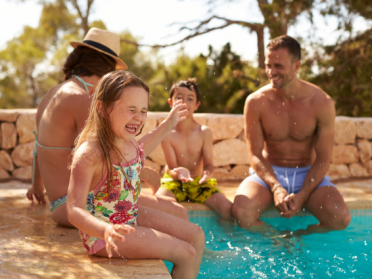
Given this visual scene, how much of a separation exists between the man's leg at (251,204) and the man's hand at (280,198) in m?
0.17

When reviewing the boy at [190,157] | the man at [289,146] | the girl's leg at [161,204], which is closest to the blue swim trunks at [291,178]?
the man at [289,146]

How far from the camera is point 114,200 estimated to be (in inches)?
84.2

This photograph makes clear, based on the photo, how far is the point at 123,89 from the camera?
6.76ft

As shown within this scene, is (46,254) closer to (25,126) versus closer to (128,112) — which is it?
(128,112)

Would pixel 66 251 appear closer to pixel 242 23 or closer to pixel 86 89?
pixel 86 89

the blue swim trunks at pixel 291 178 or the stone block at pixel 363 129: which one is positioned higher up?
the stone block at pixel 363 129

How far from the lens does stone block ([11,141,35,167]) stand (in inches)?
236

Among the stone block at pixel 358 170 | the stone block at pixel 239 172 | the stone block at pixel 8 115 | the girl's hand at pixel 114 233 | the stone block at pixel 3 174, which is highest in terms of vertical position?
the stone block at pixel 8 115

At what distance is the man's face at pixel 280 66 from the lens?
3.72 m

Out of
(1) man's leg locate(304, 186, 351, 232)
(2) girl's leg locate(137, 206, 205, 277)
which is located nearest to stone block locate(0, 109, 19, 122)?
(2) girl's leg locate(137, 206, 205, 277)

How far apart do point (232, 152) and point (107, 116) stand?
4.24 metres

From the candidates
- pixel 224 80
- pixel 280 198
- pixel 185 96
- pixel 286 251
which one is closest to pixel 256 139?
pixel 280 198

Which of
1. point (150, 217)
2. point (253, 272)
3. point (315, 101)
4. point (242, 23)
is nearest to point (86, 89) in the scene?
point (150, 217)

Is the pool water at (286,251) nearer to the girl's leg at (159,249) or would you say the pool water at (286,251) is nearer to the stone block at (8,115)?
the girl's leg at (159,249)
